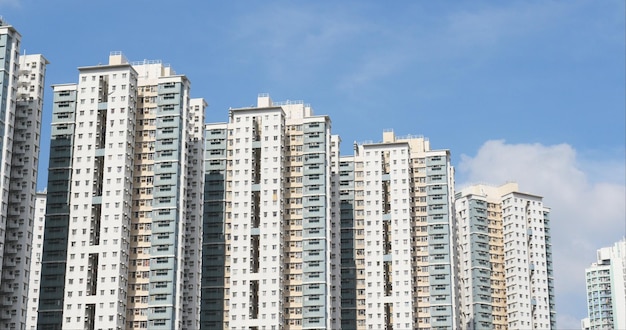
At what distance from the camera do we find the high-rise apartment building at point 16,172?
377ft

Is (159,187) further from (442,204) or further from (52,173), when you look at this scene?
(442,204)

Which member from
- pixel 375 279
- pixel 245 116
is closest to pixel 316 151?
pixel 245 116

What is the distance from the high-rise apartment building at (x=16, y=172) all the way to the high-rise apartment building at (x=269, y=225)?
32.0 meters

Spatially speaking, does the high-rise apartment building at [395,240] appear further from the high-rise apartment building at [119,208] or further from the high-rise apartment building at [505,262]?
the high-rise apartment building at [119,208]

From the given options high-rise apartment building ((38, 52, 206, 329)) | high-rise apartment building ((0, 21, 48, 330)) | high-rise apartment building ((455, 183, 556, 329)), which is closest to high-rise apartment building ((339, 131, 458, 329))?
high-rise apartment building ((455, 183, 556, 329))

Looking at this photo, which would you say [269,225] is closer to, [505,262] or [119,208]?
[119,208]

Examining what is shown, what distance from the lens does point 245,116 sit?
14850 cm

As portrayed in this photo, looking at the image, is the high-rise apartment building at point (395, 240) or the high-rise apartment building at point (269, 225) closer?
the high-rise apartment building at point (269, 225)

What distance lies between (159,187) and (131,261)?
9.60 metres

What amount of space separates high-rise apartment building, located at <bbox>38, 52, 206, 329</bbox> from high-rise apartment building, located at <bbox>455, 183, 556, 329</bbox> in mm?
67024

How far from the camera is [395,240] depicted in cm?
15888

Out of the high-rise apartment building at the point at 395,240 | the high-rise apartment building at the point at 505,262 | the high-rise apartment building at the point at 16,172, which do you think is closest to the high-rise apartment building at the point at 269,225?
the high-rise apartment building at the point at 395,240

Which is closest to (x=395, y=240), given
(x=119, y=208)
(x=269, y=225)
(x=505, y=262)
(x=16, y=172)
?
(x=269, y=225)

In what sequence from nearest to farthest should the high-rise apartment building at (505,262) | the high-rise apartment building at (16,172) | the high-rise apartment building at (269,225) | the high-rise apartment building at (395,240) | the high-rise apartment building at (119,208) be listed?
the high-rise apartment building at (16,172), the high-rise apartment building at (119,208), the high-rise apartment building at (269,225), the high-rise apartment building at (395,240), the high-rise apartment building at (505,262)
